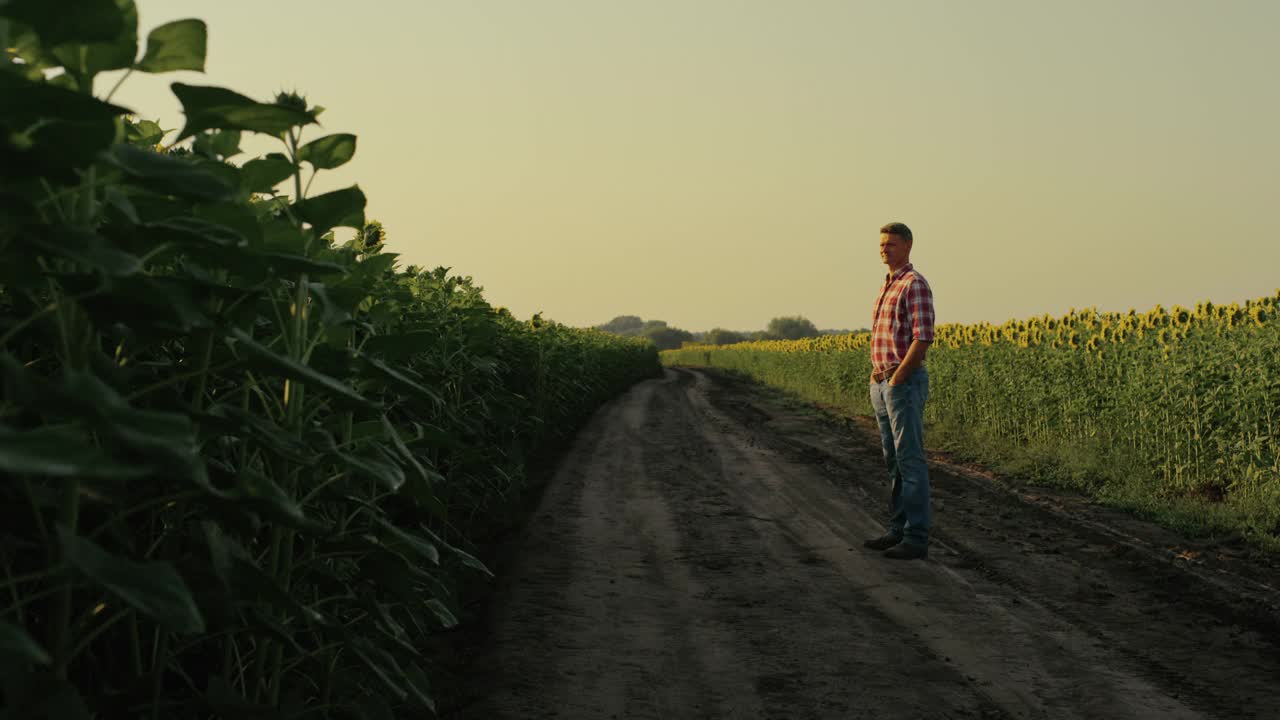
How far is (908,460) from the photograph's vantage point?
23.6ft

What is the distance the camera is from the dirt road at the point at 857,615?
4234 mm

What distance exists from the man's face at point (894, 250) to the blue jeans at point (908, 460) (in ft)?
2.73

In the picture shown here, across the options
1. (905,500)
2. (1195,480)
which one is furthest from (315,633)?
(1195,480)

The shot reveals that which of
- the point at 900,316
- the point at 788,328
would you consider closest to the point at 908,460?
the point at 900,316

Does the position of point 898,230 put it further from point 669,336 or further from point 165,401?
point 669,336

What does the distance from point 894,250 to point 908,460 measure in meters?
1.57

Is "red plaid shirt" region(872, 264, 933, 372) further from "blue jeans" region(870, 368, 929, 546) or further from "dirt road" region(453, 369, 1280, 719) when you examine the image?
"dirt road" region(453, 369, 1280, 719)

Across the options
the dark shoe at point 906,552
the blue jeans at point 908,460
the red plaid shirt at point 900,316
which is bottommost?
the dark shoe at point 906,552

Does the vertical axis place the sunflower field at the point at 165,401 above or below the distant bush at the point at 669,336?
below

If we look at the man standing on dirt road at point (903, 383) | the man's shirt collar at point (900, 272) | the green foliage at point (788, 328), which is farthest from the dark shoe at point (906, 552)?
the green foliage at point (788, 328)

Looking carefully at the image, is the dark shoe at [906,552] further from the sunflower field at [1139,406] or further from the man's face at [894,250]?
the sunflower field at [1139,406]

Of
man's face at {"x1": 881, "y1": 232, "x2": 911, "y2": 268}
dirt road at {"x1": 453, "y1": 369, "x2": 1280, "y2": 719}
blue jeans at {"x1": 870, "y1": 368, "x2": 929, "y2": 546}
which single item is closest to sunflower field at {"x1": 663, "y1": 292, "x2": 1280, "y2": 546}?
dirt road at {"x1": 453, "y1": 369, "x2": 1280, "y2": 719}

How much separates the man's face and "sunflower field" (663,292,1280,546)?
353cm

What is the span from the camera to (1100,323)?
1352cm
